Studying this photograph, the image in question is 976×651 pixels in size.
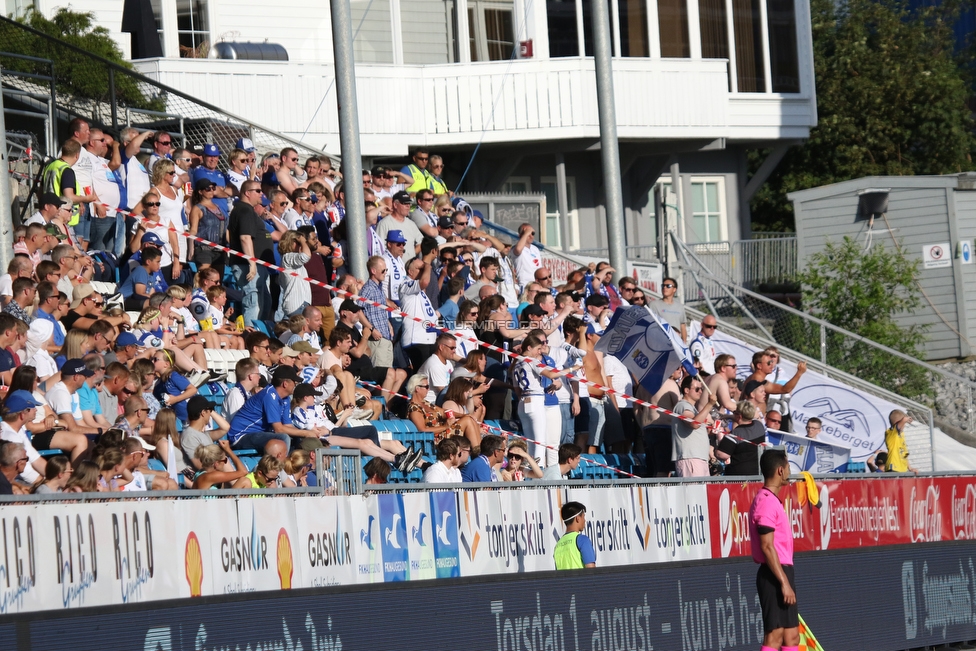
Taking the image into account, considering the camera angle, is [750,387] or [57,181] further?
[750,387]

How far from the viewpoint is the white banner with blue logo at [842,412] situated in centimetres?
1820

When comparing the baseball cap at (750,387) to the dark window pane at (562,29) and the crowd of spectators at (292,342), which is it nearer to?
the crowd of spectators at (292,342)

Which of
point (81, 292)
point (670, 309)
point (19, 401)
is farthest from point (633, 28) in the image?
point (19, 401)

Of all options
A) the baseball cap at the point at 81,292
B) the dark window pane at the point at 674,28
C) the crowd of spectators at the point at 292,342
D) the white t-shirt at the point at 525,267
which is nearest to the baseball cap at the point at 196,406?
the crowd of spectators at the point at 292,342

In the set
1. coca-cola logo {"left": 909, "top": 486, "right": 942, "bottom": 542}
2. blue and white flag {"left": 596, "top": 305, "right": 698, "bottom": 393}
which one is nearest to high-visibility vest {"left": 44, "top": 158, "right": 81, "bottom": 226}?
blue and white flag {"left": 596, "top": 305, "right": 698, "bottom": 393}

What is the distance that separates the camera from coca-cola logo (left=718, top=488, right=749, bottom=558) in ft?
39.0

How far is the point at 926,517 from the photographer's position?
14.1m

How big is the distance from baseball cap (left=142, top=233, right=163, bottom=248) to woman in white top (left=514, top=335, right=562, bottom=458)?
11.9ft

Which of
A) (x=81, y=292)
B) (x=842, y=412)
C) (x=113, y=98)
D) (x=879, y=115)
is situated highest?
(x=879, y=115)

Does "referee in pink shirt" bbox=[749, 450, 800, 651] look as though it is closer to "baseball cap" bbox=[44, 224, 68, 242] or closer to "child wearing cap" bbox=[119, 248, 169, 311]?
"child wearing cap" bbox=[119, 248, 169, 311]

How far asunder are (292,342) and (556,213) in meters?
15.6

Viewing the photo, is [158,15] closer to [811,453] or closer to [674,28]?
[674,28]

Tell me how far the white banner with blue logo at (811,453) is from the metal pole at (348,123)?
496 cm

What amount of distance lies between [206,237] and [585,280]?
4.95m
